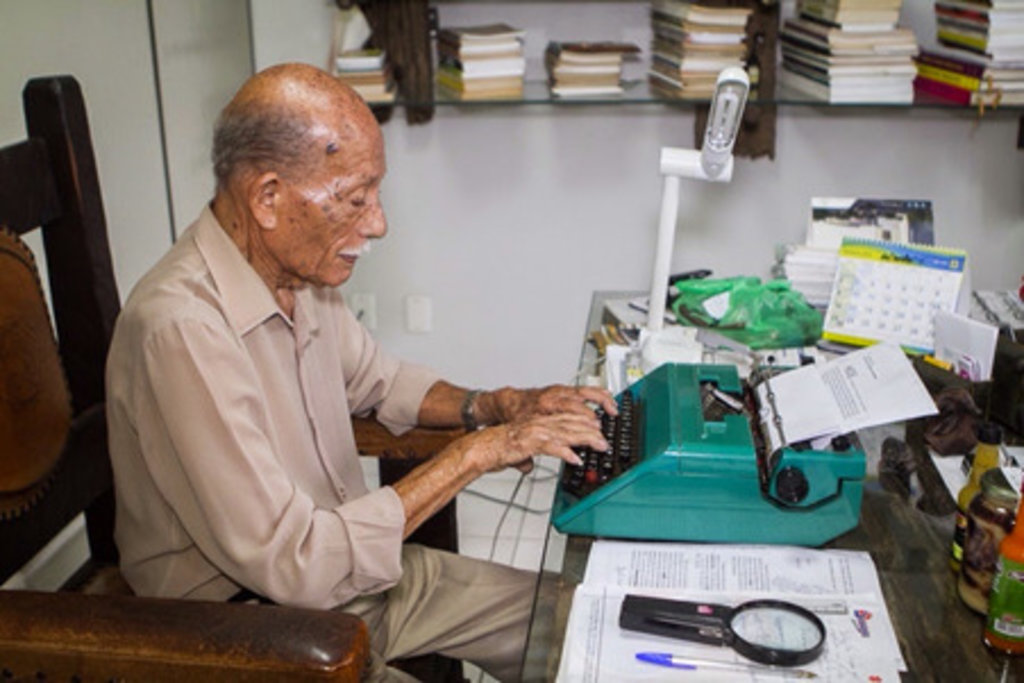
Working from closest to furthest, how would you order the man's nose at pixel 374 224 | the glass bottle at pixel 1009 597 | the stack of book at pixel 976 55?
the glass bottle at pixel 1009 597
the man's nose at pixel 374 224
the stack of book at pixel 976 55

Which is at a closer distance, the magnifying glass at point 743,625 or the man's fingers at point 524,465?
the magnifying glass at point 743,625

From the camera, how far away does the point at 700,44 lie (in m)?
2.78

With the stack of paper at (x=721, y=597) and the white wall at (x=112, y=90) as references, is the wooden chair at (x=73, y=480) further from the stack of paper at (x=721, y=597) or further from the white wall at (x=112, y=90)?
the white wall at (x=112, y=90)

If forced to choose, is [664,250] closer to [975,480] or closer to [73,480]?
[975,480]

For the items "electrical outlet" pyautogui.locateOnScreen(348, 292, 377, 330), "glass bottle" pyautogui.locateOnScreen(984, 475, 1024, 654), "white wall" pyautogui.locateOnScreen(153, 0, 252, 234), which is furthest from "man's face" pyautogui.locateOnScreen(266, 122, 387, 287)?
"electrical outlet" pyautogui.locateOnScreen(348, 292, 377, 330)

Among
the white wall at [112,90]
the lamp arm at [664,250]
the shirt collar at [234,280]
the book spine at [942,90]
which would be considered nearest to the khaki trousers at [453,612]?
the shirt collar at [234,280]

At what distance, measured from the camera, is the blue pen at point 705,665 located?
3.92 feet

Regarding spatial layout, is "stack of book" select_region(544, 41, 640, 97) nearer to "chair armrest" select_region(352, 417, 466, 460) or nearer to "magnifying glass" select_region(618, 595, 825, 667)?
"chair armrest" select_region(352, 417, 466, 460)

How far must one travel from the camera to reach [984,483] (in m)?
1.30

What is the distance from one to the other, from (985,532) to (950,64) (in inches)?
70.2

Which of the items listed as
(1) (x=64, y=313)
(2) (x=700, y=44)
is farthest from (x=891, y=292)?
(1) (x=64, y=313)

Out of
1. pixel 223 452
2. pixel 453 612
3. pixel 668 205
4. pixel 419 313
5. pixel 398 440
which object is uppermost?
pixel 668 205

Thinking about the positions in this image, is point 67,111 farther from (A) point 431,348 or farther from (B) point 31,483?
(A) point 431,348

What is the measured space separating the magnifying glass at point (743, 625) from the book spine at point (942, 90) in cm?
183
